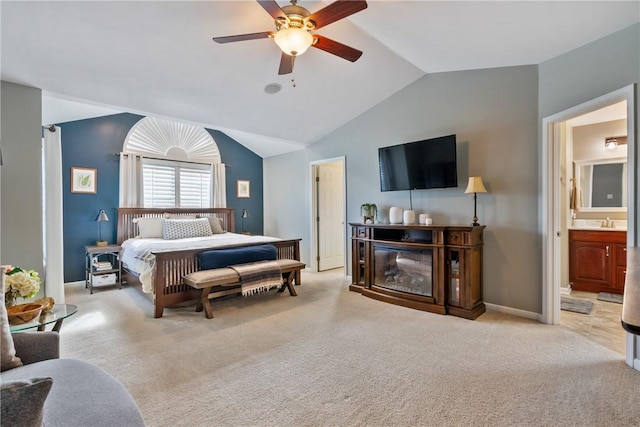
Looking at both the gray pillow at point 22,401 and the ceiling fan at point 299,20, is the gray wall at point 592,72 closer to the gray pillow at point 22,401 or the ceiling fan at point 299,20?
the ceiling fan at point 299,20

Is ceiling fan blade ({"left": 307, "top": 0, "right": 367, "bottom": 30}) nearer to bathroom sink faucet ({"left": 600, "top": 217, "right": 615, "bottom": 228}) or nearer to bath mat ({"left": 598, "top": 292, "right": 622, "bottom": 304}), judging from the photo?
bath mat ({"left": 598, "top": 292, "right": 622, "bottom": 304})

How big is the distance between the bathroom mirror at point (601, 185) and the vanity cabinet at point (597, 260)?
0.65 meters

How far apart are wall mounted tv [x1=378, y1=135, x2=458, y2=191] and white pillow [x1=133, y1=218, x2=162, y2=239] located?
3.86 meters

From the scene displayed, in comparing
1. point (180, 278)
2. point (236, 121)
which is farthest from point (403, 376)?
point (236, 121)

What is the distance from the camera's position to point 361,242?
4418 mm

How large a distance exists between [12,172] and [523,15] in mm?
4844

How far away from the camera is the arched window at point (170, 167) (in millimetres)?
5293

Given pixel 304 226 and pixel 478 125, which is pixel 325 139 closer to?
pixel 304 226

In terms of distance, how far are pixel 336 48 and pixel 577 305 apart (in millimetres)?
4097

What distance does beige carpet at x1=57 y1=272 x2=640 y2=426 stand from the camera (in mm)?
1762

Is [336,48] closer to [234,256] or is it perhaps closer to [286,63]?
[286,63]

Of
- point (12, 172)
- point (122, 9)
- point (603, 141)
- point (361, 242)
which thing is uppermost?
point (122, 9)

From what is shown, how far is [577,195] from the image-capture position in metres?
4.61

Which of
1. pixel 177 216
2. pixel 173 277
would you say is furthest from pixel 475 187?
pixel 177 216
